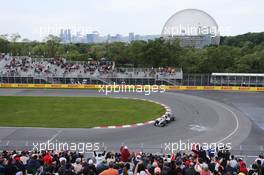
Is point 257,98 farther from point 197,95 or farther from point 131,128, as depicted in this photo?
point 131,128

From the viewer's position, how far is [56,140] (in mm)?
31078

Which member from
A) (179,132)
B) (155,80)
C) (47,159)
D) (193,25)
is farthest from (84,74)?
(47,159)

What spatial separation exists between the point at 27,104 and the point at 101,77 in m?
17.3

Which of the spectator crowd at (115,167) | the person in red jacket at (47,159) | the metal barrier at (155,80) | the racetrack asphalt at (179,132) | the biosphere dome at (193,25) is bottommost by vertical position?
the racetrack asphalt at (179,132)

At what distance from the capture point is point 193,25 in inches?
4070

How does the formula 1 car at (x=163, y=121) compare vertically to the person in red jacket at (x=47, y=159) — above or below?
below

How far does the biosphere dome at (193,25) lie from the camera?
103 meters

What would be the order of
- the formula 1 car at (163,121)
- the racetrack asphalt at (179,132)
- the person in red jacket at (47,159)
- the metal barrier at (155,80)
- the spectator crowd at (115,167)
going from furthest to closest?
the metal barrier at (155,80) < the formula 1 car at (163,121) < the racetrack asphalt at (179,132) < the person in red jacket at (47,159) < the spectator crowd at (115,167)

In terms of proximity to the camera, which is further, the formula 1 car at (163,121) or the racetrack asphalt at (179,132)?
the formula 1 car at (163,121)

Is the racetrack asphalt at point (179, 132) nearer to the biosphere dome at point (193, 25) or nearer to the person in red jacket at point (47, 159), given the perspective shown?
the person in red jacket at point (47, 159)

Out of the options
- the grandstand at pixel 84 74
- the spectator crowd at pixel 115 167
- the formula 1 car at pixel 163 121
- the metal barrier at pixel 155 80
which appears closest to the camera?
the spectator crowd at pixel 115 167

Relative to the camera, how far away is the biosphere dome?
339ft

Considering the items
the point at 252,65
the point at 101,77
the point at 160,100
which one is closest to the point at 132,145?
the point at 160,100

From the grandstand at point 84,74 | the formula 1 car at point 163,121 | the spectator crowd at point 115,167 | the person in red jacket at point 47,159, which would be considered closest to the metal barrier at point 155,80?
the grandstand at point 84,74
